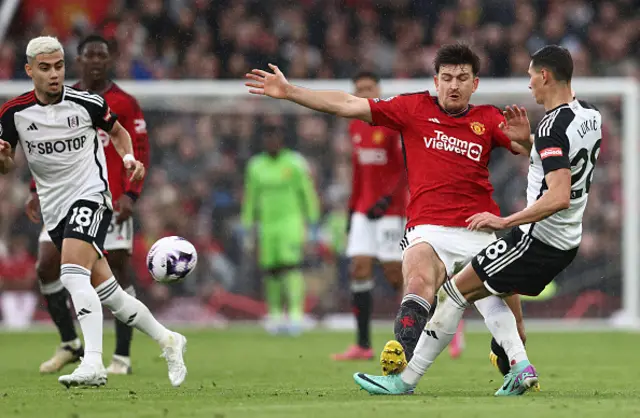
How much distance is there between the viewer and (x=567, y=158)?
6918mm

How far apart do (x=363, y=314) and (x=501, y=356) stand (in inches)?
164

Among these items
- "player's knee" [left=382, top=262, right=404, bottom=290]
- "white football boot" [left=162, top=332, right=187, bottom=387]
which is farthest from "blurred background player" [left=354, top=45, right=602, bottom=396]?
"player's knee" [left=382, top=262, right=404, bottom=290]

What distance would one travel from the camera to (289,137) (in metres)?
17.8

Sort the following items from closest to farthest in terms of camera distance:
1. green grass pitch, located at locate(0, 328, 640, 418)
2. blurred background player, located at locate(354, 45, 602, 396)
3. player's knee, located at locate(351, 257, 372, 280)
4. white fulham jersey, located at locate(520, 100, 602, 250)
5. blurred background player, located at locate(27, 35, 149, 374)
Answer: green grass pitch, located at locate(0, 328, 640, 418)
white fulham jersey, located at locate(520, 100, 602, 250)
blurred background player, located at locate(354, 45, 602, 396)
blurred background player, located at locate(27, 35, 149, 374)
player's knee, located at locate(351, 257, 372, 280)

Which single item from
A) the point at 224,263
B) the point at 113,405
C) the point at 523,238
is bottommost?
the point at 224,263

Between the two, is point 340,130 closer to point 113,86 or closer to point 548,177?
point 113,86

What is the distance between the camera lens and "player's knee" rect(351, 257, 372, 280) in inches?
475

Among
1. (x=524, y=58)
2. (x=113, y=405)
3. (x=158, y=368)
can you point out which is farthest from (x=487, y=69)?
(x=113, y=405)

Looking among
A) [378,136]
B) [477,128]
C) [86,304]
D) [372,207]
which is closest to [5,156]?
[86,304]

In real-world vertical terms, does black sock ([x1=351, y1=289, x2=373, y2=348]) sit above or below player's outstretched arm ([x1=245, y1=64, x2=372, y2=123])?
below

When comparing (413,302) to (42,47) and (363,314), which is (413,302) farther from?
(363,314)

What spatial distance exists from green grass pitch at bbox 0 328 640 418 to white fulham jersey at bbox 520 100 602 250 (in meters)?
0.98

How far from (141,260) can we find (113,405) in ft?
33.5

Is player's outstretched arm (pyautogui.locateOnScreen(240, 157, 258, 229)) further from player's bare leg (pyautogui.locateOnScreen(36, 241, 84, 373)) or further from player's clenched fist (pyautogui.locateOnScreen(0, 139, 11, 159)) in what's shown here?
player's clenched fist (pyautogui.locateOnScreen(0, 139, 11, 159))
